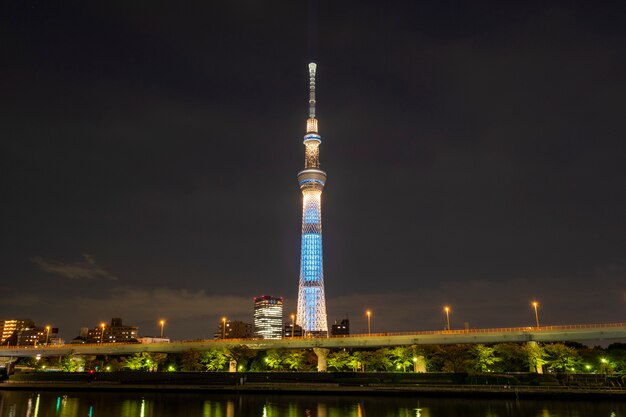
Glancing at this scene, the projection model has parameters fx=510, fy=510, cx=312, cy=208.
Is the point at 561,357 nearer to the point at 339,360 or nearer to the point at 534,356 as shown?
the point at 534,356

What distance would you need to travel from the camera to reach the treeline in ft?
274

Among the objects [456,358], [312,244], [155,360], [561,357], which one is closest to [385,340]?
[456,358]

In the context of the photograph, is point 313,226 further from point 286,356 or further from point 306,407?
point 306,407

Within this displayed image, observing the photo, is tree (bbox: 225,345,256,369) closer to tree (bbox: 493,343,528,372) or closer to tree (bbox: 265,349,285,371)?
tree (bbox: 265,349,285,371)

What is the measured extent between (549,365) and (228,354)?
59.1 metres

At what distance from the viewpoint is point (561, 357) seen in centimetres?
8331

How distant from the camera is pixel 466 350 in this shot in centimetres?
8744

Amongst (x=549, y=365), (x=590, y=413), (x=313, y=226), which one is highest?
(x=313, y=226)

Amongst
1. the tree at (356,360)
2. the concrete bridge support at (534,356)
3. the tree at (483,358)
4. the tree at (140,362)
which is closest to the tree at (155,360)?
the tree at (140,362)

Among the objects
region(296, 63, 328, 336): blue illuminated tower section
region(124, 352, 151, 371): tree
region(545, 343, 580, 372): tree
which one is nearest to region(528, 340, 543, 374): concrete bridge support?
region(545, 343, 580, 372): tree

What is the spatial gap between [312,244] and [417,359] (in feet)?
321

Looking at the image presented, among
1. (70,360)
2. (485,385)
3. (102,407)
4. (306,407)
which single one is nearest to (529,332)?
(485,385)

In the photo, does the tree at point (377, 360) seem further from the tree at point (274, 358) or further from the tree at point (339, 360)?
the tree at point (274, 358)

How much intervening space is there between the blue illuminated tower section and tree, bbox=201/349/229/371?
236 feet
